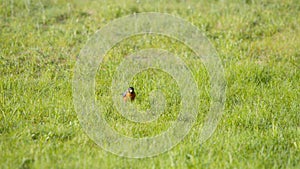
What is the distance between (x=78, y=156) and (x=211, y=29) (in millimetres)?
4447

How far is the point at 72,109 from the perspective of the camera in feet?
18.2

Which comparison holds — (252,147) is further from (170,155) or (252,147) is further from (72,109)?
(72,109)

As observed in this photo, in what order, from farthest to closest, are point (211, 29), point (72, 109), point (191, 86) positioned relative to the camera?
1. point (211, 29)
2. point (191, 86)
3. point (72, 109)

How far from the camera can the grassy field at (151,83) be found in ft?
15.0

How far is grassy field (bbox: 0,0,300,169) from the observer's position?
4586mm

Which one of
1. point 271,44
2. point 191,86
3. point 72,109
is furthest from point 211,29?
point 72,109

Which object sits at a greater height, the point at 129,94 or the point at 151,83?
the point at 151,83

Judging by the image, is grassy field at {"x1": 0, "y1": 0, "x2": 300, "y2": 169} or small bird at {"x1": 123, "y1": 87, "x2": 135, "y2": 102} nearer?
grassy field at {"x1": 0, "y1": 0, "x2": 300, "y2": 169}

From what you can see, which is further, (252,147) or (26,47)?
(26,47)

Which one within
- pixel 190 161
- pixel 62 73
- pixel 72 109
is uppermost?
pixel 62 73

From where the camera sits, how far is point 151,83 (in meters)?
6.32

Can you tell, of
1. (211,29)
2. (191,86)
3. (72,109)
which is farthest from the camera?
(211,29)

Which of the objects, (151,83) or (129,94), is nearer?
(129,94)

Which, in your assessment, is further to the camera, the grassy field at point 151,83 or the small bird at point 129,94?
the small bird at point 129,94
